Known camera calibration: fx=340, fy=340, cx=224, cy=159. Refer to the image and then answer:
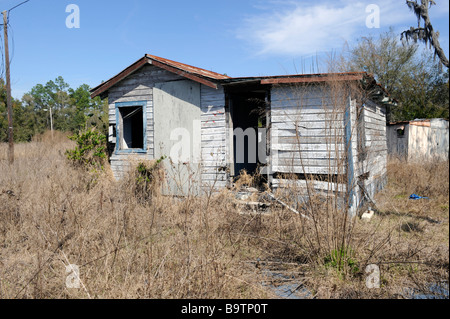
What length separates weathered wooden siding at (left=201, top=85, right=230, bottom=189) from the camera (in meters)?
8.53

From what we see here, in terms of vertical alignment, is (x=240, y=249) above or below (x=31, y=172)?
below

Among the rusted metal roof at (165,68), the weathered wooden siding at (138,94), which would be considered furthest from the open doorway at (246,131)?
the weathered wooden siding at (138,94)

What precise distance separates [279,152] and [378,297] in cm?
459

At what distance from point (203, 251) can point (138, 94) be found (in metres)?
6.38

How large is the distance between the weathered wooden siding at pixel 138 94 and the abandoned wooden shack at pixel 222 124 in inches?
1.1

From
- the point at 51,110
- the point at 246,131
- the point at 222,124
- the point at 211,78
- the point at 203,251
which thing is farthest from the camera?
the point at 51,110

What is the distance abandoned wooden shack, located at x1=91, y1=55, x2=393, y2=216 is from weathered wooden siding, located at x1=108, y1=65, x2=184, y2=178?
3 centimetres

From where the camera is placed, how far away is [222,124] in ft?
28.0

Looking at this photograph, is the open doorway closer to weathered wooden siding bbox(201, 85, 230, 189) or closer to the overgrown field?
weathered wooden siding bbox(201, 85, 230, 189)

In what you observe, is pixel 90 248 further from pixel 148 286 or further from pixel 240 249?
pixel 240 249

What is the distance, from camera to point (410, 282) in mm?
4160

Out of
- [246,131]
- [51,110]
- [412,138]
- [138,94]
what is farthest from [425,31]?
[51,110]

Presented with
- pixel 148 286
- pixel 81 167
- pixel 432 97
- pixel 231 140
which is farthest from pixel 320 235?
pixel 432 97

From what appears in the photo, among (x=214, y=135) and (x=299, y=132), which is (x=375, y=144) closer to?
(x=299, y=132)
